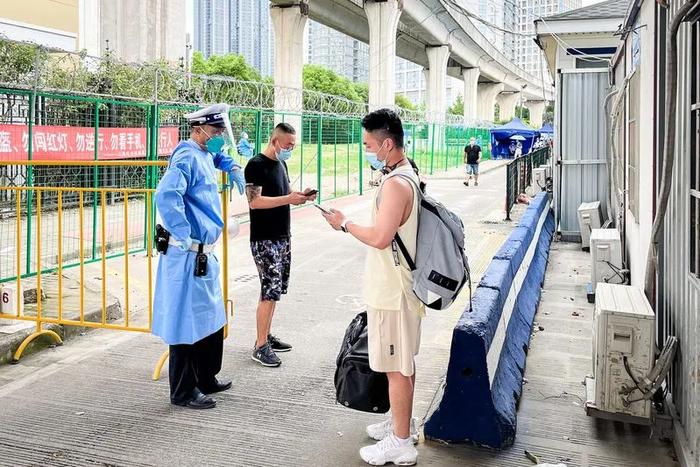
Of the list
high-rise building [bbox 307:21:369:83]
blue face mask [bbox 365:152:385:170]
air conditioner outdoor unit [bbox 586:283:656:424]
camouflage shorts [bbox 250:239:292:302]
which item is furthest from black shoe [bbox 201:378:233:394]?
high-rise building [bbox 307:21:369:83]

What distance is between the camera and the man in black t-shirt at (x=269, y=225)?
5938 millimetres

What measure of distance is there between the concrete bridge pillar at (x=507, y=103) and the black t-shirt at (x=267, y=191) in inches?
4153

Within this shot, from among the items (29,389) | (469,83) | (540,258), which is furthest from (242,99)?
(469,83)

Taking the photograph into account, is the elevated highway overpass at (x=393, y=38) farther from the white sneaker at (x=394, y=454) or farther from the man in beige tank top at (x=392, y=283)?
the white sneaker at (x=394, y=454)

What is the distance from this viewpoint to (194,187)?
197 inches

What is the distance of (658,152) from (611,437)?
1.97 m

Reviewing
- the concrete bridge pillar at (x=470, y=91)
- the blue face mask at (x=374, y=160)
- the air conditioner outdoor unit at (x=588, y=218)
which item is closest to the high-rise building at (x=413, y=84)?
the concrete bridge pillar at (x=470, y=91)

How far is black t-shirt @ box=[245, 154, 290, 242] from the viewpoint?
5938 millimetres

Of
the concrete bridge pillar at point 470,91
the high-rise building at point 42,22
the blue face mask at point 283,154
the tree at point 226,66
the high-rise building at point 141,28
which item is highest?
the tree at point 226,66

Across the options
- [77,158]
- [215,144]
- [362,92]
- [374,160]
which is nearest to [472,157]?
[77,158]

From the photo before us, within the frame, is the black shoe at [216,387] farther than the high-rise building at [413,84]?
No

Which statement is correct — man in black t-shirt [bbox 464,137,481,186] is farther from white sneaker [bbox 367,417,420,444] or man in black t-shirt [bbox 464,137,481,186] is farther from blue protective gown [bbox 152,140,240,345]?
white sneaker [bbox 367,417,420,444]

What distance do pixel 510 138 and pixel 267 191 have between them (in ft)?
165

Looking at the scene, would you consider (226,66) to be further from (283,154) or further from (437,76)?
(283,154)
